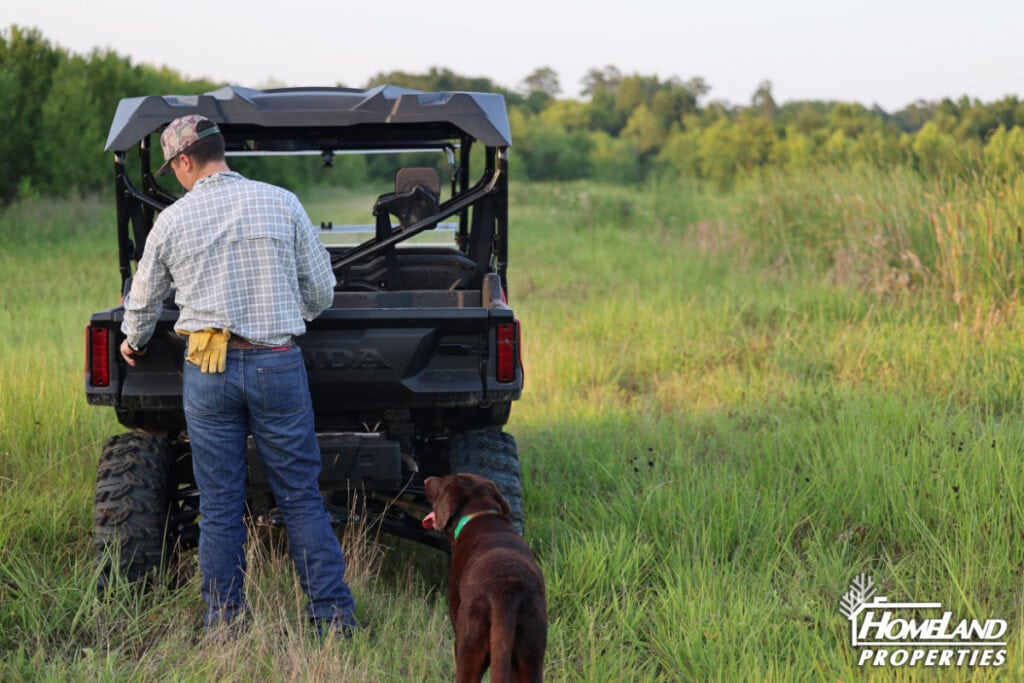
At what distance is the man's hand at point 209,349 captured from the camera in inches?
157

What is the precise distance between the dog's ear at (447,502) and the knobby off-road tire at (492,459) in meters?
0.77

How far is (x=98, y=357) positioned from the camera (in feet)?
13.9

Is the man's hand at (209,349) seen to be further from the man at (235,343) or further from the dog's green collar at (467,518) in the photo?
the dog's green collar at (467,518)

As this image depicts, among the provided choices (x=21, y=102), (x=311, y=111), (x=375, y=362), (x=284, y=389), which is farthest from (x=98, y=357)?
(x=21, y=102)

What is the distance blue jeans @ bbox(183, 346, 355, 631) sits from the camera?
4027 mm

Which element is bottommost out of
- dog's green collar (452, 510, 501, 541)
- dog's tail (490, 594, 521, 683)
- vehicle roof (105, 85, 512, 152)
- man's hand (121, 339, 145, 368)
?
dog's tail (490, 594, 521, 683)

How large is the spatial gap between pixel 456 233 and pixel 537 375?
73.9 inches

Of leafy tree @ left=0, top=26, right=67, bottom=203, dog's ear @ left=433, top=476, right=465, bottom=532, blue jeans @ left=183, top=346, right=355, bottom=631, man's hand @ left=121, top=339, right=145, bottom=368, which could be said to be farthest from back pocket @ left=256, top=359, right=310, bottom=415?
leafy tree @ left=0, top=26, right=67, bottom=203

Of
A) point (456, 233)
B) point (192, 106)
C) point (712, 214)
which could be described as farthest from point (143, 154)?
point (712, 214)

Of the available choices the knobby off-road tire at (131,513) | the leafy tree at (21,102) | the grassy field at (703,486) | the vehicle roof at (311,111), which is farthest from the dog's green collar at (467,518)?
the leafy tree at (21,102)

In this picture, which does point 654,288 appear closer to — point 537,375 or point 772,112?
point 537,375

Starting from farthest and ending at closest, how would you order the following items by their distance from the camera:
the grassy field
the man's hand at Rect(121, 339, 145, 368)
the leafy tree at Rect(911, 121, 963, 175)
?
the leafy tree at Rect(911, 121, 963, 175)
the man's hand at Rect(121, 339, 145, 368)
the grassy field

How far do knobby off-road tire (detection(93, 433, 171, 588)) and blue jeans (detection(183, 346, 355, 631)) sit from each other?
1.15 ft

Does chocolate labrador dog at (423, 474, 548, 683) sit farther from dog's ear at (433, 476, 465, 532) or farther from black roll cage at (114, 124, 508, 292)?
black roll cage at (114, 124, 508, 292)
